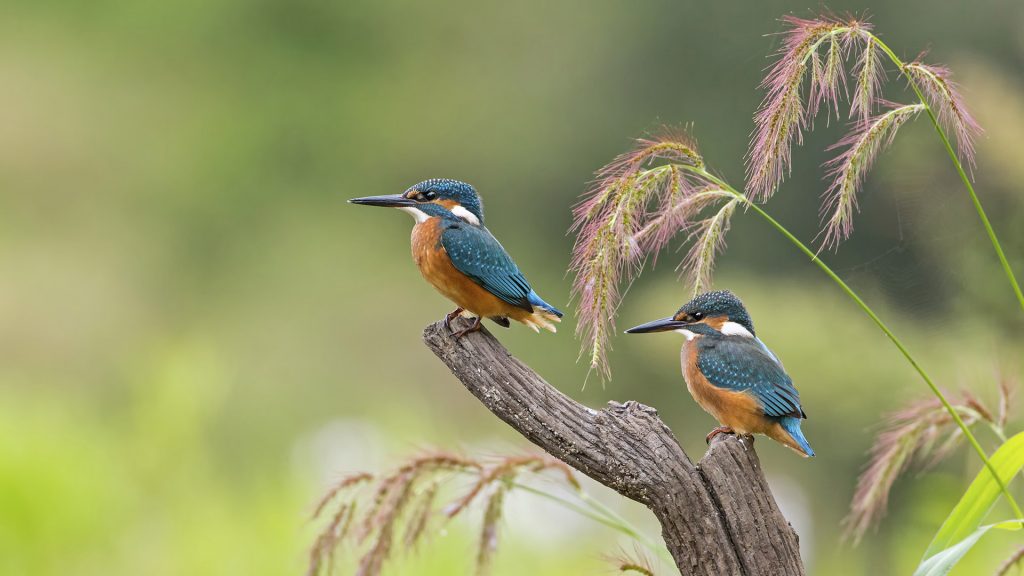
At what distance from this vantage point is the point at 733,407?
4.73ft

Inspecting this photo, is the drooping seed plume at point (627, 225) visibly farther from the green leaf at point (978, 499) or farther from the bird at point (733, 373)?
the green leaf at point (978, 499)

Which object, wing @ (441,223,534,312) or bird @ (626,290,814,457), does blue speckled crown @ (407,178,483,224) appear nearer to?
wing @ (441,223,534,312)

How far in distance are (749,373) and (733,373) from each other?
0.02 m

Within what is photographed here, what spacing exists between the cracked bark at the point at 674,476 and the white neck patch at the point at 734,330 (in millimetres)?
162

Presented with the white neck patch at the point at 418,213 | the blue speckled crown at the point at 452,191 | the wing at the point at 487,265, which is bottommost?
the wing at the point at 487,265

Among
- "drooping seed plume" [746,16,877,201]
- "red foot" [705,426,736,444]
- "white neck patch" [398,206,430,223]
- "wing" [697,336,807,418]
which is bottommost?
"red foot" [705,426,736,444]

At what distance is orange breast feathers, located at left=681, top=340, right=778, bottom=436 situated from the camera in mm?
1426

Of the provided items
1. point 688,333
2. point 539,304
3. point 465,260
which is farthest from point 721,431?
point 465,260

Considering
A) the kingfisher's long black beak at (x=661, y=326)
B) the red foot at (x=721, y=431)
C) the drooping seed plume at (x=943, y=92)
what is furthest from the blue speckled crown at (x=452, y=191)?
the drooping seed plume at (x=943, y=92)

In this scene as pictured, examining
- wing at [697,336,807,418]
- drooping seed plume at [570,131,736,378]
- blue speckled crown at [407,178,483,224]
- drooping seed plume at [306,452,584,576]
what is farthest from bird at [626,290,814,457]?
blue speckled crown at [407,178,483,224]

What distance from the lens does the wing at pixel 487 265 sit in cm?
153

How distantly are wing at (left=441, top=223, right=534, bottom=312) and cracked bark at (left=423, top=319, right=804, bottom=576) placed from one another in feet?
0.60

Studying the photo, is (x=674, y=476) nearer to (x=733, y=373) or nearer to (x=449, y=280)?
(x=733, y=373)

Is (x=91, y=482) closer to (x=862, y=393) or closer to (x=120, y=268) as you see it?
(x=862, y=393)
